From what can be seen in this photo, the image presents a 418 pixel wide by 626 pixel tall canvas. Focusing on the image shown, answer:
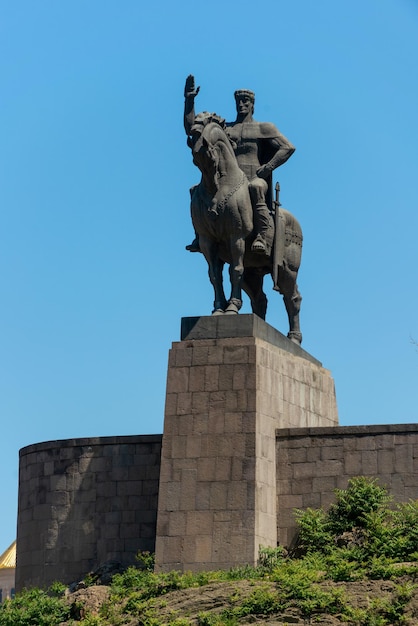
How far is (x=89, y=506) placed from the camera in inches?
1035

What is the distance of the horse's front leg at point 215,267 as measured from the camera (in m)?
26.0

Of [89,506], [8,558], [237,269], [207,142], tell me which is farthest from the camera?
[8,558]

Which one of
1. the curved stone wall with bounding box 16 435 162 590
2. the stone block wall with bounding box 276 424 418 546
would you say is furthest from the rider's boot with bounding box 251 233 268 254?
the curved stone wall with bounding box 16 435 162 590

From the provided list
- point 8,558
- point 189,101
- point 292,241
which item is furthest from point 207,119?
point 8,558

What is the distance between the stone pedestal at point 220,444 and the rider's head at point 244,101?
3859mm

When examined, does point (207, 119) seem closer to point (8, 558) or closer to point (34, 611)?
point (34, 611)

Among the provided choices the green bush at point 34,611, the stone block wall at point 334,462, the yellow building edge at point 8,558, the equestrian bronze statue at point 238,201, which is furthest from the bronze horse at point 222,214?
the yellow building edge at point 8,558

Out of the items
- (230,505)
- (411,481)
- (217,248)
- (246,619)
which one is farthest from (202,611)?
(217,248)

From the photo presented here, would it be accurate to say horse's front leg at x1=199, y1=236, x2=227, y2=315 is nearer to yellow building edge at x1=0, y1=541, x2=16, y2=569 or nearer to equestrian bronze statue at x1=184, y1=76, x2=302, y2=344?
equestrian bronze statue at x1=184, y1=76, x2=302, y2=344

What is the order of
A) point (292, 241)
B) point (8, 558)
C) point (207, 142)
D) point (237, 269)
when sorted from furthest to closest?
point (8, 558) < point (292, 241) < point (237, 269) < point (207, 142)

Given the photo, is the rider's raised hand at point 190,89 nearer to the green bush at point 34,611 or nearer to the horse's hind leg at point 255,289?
the horse's hind leg at point 255,289

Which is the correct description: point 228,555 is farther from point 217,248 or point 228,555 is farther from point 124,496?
point 217,248

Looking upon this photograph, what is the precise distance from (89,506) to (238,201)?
17.8 ft

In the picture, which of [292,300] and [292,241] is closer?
[292,241]
